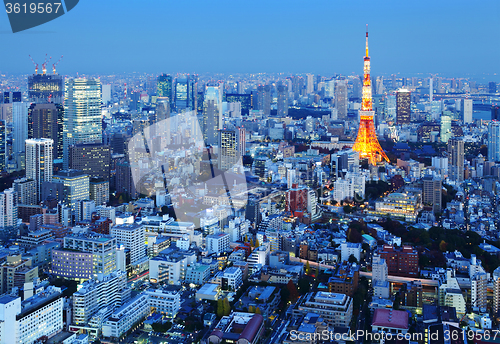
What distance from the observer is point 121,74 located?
1473cm

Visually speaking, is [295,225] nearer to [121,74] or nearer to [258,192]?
[258,192]

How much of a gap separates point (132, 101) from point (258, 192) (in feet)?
38.8

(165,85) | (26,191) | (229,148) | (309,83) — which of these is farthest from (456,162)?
(309,83)

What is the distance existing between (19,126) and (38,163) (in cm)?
382

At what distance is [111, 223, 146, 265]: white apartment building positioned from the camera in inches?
242

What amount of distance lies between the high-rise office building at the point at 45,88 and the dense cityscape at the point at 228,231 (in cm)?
4

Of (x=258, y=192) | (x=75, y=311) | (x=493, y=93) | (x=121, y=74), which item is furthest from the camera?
(x=493, y=93)

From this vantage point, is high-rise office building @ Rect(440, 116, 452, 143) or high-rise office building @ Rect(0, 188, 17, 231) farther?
high-rise office building @ Rect(440, 116, 452, 143)

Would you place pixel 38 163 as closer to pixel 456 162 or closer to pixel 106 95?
pixel 456 162

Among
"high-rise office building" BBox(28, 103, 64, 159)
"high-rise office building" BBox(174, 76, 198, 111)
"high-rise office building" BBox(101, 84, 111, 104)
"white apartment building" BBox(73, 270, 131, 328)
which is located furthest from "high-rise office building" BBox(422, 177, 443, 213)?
"high-rise office building" BBox(101, 84, 111, 104)

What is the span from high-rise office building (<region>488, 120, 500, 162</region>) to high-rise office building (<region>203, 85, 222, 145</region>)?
653cm

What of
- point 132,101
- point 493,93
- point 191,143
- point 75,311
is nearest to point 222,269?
point 75,311

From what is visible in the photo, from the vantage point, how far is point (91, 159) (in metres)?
10.1

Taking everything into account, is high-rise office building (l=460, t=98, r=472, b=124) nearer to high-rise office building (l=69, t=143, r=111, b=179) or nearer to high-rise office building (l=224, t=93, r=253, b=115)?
high-rise office building (l=224, t=93, r=253, b=115)
